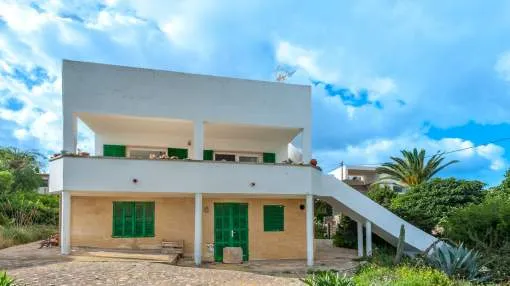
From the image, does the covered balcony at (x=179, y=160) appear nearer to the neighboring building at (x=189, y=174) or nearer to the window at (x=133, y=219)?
the neighboring building at (x=189, y=174)

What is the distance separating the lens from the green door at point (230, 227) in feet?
63.0

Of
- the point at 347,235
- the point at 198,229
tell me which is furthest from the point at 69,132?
the point at 347,235

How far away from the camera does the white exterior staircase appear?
19.7 meters

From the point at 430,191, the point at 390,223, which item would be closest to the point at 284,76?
the point at 390,223

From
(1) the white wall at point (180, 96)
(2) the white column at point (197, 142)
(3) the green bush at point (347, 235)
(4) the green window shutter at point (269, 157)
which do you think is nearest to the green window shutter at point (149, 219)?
(2) the white column at point (197, 142)

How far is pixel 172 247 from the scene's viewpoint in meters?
18.4

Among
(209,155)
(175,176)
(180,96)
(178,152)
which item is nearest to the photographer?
(175,176)

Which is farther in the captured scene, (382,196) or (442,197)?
(382,196)

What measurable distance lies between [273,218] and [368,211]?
3.75 m

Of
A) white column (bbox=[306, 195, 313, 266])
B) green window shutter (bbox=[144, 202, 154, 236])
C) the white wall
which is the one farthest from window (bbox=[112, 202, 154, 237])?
white column (bbox=[306, 195, 313, 266])

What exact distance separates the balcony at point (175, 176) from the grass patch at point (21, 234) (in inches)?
151

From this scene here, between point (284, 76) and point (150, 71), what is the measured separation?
5307 millimetres

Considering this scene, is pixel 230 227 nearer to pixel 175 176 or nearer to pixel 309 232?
pixel 309 232

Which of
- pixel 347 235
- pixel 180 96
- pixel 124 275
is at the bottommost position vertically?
pixel 347 235
